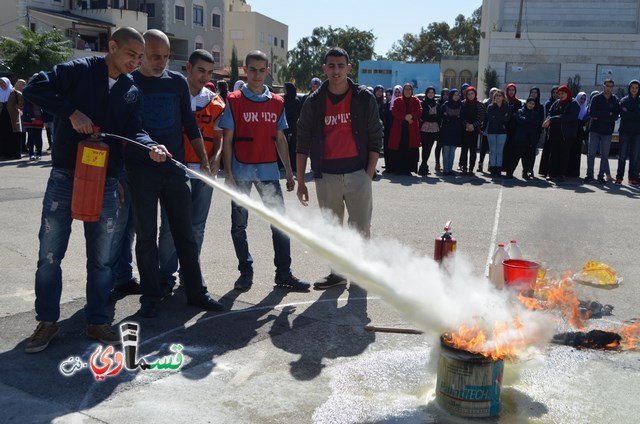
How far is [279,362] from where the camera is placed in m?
4.68

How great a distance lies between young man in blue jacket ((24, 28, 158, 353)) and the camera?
4586mm

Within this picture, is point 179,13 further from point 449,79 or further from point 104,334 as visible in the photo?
point 104,334

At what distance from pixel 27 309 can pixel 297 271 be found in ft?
8.97

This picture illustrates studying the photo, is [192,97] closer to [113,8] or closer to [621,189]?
[621,189]

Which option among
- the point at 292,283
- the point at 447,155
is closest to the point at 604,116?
the point at 447,155

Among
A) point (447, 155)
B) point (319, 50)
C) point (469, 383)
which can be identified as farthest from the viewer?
point (319, 50)

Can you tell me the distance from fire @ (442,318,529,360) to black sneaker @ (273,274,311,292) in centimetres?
268

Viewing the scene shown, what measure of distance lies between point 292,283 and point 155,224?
1.57 meters

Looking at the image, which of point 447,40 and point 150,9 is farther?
point 447,40

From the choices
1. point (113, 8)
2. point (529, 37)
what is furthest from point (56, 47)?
point (529, 37)

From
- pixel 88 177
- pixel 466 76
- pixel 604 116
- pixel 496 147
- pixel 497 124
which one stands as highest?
pixel 466 76

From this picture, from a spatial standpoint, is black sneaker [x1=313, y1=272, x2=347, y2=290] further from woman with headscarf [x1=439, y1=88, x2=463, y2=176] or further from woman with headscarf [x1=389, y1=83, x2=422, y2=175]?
woman with headscarf [x1=439, y1=88, x2=463, y2=176]

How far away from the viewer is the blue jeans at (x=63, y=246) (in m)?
4.65

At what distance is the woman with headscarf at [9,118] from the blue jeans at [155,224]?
1266 centimetres
